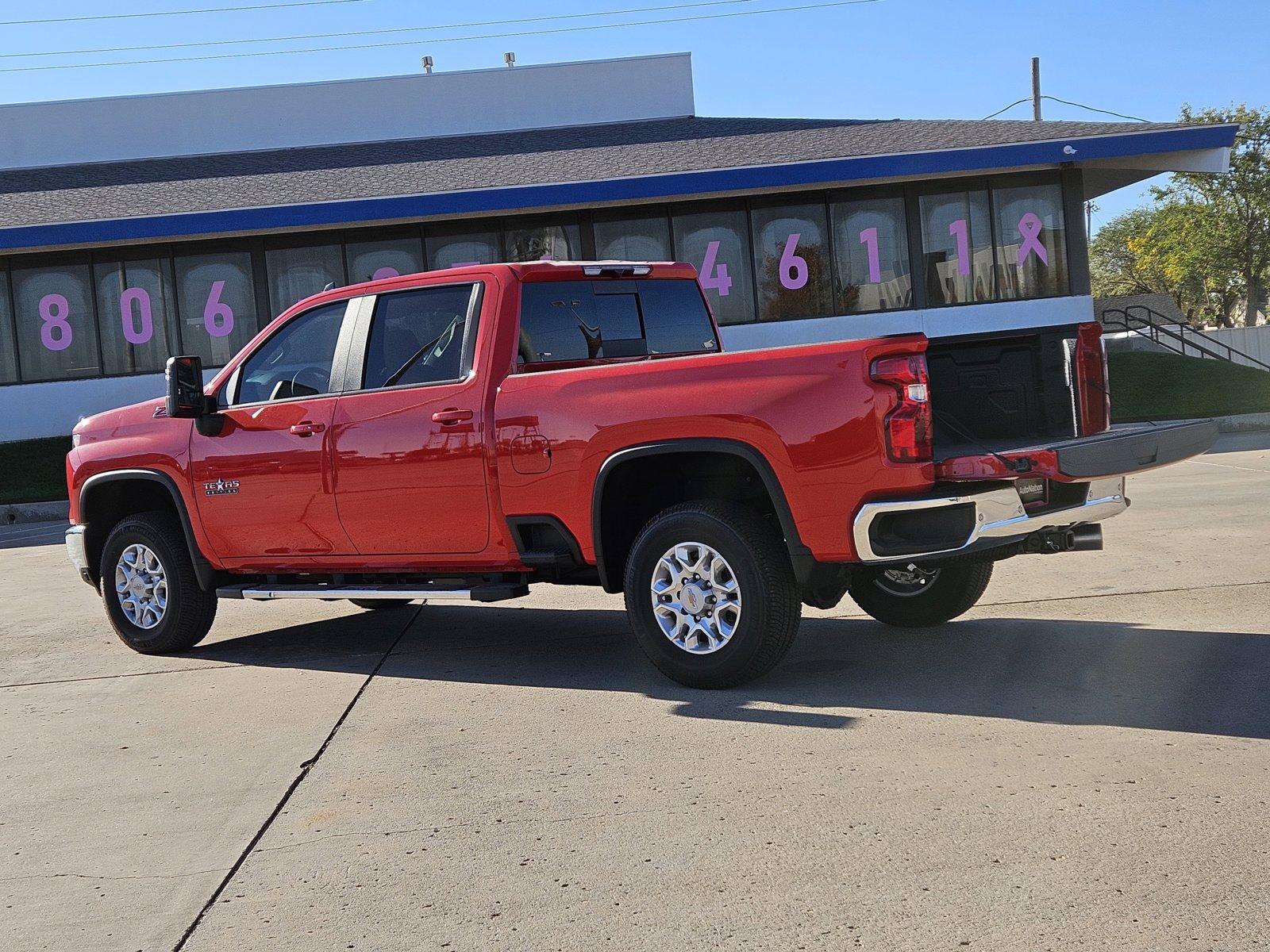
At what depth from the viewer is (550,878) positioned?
3.98 m

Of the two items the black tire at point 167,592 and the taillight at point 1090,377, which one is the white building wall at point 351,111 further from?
the taillight at point 1090,377

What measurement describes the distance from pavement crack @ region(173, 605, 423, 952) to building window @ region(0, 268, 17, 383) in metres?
20.5

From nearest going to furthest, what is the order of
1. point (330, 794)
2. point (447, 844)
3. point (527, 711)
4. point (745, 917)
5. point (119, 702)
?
point (745, 917), point (447, 844), point (330, 794), point (527, 711), point (119, 702)

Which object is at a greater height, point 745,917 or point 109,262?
point 109,262

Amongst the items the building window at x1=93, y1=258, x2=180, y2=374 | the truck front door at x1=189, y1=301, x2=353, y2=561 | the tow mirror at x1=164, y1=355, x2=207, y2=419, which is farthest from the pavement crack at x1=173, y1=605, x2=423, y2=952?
the building window at x1=93, y1=258, x2=180, y2=374

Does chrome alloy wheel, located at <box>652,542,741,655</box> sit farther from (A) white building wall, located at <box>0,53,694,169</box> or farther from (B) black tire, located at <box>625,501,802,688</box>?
(A) white building wall, located at <box>0,53,694,169</box>

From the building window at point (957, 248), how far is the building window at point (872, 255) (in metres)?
0.42

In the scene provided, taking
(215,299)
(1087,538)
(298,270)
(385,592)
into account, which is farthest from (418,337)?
(215,299)

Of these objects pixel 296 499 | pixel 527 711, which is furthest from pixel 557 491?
pixel 296 499

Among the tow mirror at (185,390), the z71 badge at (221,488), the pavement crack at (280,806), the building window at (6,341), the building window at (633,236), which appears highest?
the building window at (633,236)

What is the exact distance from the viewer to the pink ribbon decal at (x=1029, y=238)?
24.9m

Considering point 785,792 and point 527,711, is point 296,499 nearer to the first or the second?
point 527,711

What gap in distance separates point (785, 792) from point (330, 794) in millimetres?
1681

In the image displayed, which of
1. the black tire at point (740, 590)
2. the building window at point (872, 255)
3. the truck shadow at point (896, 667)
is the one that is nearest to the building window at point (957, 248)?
the building window at point (872, 255)
